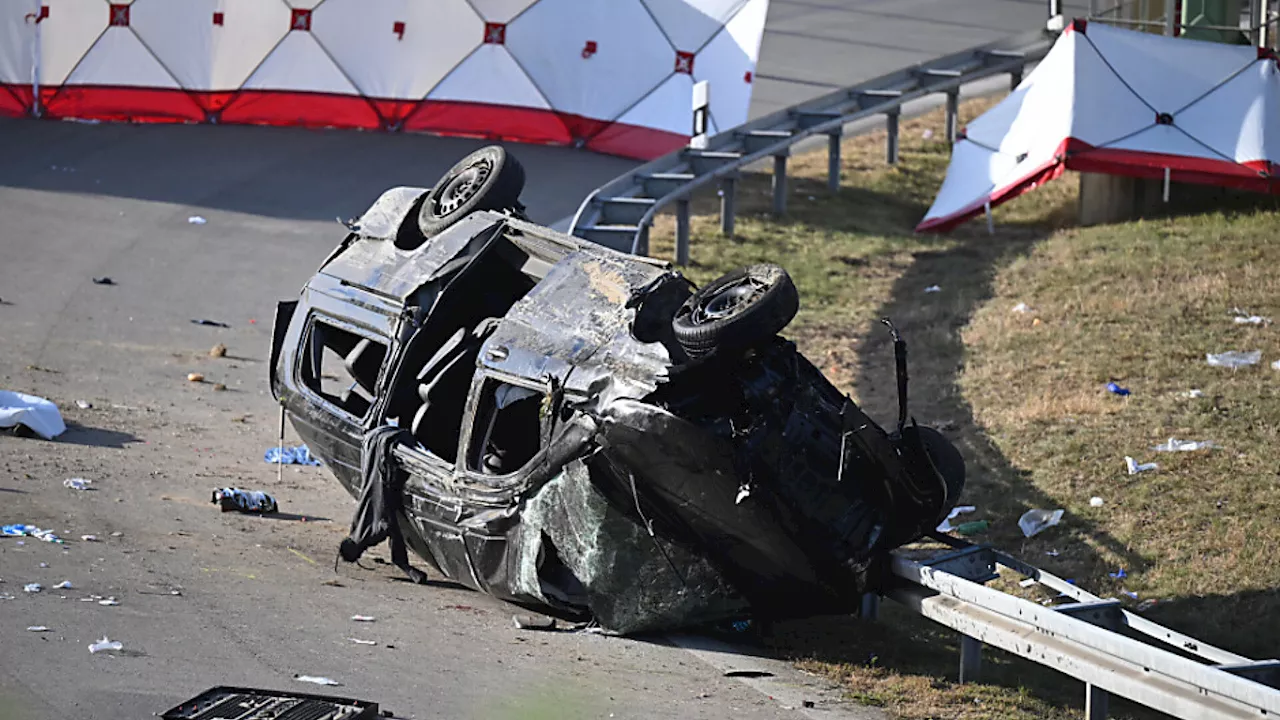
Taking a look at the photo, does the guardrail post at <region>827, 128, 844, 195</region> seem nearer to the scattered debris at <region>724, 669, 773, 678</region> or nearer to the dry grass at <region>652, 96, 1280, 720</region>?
the dry grass at <region>652, 96, 1280, 720</region>

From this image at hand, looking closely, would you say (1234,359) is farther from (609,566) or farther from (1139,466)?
(609,566)

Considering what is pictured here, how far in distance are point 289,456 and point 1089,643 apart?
683 centimetres

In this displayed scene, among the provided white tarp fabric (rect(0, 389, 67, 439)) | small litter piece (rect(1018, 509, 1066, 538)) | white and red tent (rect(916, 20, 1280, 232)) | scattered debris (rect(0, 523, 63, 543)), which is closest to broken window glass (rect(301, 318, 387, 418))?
scattered debris (rect(0, 523, 63, 543))

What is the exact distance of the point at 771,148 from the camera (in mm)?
19062

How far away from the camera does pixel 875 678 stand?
8109 millimetres

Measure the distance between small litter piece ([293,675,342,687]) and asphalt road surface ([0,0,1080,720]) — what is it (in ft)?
0.20

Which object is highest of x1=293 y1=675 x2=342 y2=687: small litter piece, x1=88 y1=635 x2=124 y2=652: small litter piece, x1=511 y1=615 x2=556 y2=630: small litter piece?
x1=88 y1=635 x2=124 y2=652: small litter piece

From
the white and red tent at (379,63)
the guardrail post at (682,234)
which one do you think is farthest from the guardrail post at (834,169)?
the guardrail post at (682,234)

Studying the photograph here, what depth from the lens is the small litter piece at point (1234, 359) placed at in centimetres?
1283

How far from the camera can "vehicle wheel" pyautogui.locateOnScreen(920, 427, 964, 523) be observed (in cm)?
841

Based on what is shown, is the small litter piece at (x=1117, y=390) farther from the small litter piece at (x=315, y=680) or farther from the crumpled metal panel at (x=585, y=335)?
the small litter piece at (x=315, y=680)

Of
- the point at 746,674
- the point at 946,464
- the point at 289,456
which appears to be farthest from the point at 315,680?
the point at 289,456

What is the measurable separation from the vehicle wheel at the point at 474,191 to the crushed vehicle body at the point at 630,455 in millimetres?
734

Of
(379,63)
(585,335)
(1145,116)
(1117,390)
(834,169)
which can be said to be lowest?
(1117,390)
